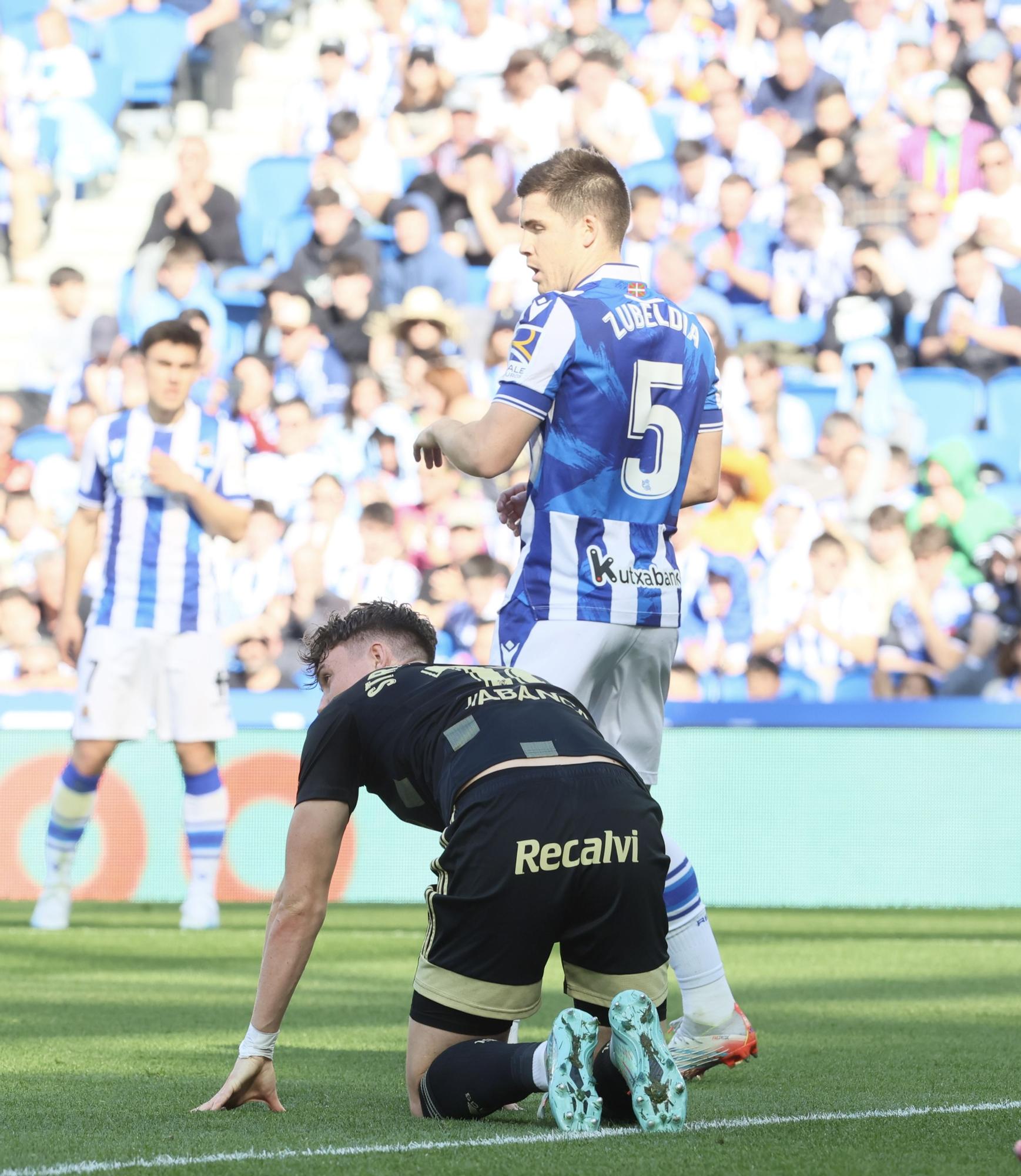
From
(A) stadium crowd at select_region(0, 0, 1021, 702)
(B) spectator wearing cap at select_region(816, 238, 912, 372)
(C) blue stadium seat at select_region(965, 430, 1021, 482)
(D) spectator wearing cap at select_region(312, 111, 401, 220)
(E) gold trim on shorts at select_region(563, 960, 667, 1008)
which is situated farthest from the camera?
(D) spectator wearing cap at select_region(312, 111, 401, 220)

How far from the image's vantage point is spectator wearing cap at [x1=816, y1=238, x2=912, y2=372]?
534 inches

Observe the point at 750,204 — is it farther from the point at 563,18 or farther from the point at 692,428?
the point at 692,428

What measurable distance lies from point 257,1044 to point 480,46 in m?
13.3

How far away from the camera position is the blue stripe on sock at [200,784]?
8375mm

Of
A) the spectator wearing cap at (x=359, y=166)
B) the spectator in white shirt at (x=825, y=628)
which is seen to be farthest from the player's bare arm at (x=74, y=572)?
the spectator wearing cap at (x=359, y=166)

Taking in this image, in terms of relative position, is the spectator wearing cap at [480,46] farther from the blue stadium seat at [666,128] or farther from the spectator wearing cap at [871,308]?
the spectator wearing cap at [871,308]

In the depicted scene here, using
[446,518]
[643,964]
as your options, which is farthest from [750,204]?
[643,964]

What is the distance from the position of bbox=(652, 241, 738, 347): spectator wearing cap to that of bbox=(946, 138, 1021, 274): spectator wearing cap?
6.88 ft

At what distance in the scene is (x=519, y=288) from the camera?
13.8 meters

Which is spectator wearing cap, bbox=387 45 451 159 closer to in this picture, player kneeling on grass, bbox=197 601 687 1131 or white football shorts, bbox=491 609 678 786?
white football shorts, bbox=491 609 678 786

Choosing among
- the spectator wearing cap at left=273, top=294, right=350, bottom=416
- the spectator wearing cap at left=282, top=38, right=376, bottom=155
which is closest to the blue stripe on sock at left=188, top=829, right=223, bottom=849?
the spectator wearing cap at left=273, top=294, right=350, bottom=416

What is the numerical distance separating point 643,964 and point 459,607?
8362 mm

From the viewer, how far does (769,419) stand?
42.5 feet

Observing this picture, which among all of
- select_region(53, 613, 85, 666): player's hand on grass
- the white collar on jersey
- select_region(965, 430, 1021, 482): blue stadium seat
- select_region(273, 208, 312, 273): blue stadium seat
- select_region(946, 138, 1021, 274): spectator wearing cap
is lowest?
select_region(53, 613, 85, 666): player's hand on grass
